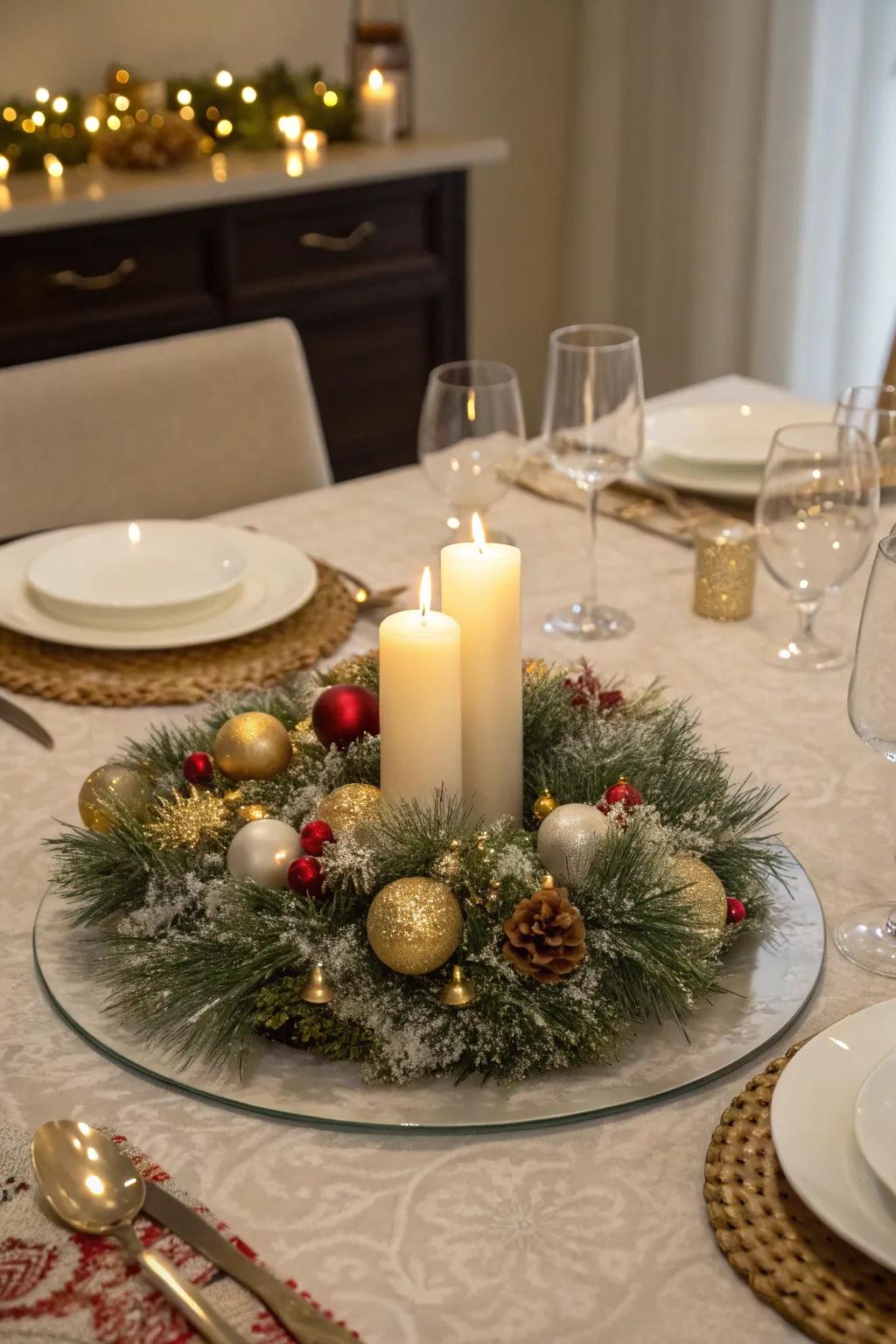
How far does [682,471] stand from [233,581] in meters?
0.51

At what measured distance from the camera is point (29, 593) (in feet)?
3.98

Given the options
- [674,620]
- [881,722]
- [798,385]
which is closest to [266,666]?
[674,620]

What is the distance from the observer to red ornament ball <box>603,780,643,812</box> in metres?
0.76

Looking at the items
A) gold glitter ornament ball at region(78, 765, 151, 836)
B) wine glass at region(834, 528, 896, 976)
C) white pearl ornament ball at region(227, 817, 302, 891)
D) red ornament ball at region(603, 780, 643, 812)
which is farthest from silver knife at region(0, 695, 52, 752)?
wine glass at region(834, 528, 896, 976)

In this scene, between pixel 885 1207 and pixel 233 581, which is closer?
pixel 885 1207

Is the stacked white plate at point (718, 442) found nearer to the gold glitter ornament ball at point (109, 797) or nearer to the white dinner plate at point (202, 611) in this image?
the white dinner plate at point (202, 611)

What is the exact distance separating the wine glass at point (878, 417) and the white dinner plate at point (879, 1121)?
81 cm

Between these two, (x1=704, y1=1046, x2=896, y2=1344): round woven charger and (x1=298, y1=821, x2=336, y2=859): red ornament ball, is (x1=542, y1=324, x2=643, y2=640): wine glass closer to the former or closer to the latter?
(x1=298, y1=821, x2=336, y2=859): red ornament ball

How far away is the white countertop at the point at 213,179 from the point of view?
2.37 m

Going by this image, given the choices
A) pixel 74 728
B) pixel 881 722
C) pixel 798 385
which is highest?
pixel 881 722

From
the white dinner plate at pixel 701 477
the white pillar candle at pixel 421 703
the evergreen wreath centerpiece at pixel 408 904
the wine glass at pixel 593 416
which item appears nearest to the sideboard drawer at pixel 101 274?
the white dinner plate at pixel 701 477

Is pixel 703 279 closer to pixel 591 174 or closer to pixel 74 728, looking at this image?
pixel 591 174

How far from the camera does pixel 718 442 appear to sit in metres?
1.54

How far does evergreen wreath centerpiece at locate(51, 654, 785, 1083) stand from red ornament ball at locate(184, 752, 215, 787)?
0.04ft
